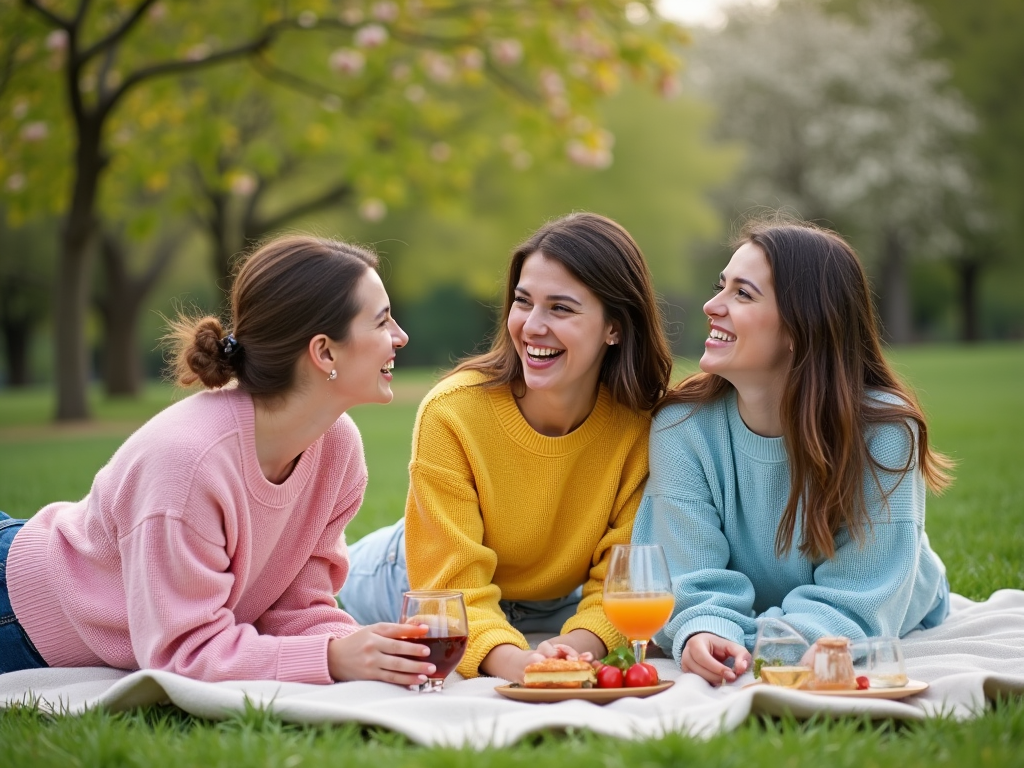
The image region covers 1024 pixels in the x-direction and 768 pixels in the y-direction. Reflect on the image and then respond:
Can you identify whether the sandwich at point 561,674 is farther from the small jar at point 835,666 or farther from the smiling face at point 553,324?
the smiling face at point 553,324

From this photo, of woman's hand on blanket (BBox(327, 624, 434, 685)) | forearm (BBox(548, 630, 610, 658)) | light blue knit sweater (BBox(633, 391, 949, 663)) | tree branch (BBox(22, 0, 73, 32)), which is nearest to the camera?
woman's hand on blanket (BBox(327, 624, 434, 685))

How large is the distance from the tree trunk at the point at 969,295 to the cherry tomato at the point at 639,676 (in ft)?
129

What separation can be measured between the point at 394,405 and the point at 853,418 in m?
17.0

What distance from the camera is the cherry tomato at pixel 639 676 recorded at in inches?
137

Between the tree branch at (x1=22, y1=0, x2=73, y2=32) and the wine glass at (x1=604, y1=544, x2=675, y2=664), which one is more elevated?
the tree branch at (x1=22, y1=0, x2=73, y2=32)

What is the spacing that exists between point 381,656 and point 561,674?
547mm

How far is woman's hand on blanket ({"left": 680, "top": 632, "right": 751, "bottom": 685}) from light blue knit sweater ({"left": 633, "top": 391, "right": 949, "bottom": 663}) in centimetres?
7

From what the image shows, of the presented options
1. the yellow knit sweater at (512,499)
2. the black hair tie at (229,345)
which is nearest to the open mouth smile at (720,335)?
the yellow knit sweater at (512,499)

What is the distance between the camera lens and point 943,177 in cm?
3234

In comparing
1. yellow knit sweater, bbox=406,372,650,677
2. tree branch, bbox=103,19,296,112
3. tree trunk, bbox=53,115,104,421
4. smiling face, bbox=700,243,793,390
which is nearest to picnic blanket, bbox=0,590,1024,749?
yellow knit sweater, bbox=406,372,650,677

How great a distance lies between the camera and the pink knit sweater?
3500 mm

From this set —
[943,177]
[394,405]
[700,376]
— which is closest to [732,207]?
[943,177]

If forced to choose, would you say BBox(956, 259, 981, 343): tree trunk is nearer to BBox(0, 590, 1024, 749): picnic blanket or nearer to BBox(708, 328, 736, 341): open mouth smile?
BBox(708, 328, 736, 341): open mouth smile

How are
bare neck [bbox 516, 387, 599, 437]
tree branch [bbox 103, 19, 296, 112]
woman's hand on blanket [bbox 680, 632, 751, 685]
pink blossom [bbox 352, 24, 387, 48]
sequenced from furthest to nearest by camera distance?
pink blossom [bbox 352, 24, 387, 48] < tree branch [bbox 103, 19, 296, 112] < bare neck [bbox 516, 387, 599, 437] < woman's hand on blanket [bbox 680, 632, 751, 685]
